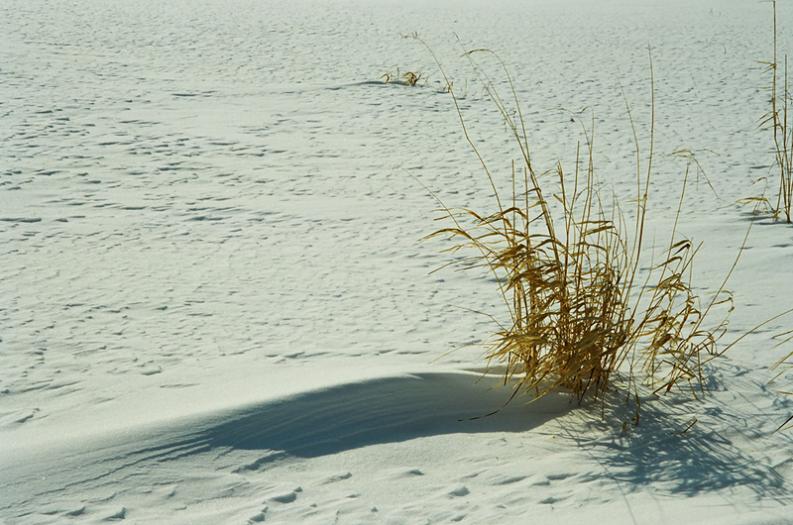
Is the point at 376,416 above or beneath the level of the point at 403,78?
beneath

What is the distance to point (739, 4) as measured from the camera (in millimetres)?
9000

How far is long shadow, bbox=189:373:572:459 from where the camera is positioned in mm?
1792

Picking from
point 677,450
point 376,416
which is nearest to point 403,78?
point 376,416

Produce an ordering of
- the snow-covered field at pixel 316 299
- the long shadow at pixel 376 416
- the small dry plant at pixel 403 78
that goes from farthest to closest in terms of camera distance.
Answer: the small dry plant at pixel 403 78 < the long shadow at pixel 376 416 < the snow-covered field at pixel 316 299

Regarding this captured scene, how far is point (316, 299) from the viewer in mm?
2627

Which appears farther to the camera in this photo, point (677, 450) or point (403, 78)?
point (403, 78)

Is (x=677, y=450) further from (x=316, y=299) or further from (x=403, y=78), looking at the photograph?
(x=403, y=78)

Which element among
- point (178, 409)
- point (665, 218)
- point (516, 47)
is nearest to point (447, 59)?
point (516, 47)

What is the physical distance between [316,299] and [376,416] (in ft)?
2.59

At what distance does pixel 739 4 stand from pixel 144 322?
26.6 feet

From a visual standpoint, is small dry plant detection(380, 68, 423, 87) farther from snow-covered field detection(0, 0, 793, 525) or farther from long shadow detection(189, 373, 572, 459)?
long shadow detection(189, 373, 572, 459)

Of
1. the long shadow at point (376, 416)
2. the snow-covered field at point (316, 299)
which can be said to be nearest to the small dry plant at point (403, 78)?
the snow-covered field at point (316, 299)

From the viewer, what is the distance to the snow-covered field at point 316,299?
5.45 feet

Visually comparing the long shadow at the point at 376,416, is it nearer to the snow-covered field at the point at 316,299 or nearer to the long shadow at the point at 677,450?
the snow-covered field at the point at 316,299
